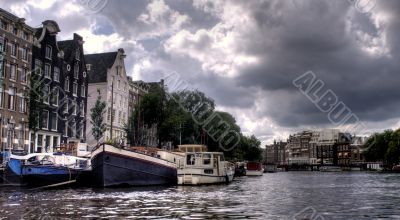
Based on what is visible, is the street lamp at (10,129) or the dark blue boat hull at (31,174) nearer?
the dark blue boat hull at (31,174)

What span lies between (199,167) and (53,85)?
28442 mm

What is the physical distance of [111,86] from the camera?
8281cm

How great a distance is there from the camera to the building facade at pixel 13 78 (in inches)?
2183

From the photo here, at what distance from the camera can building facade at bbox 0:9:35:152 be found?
5544 cm

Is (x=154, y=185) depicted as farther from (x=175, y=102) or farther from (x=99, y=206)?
(x=175, y=102)

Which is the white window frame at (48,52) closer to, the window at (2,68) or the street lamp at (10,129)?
the window at (2,68)

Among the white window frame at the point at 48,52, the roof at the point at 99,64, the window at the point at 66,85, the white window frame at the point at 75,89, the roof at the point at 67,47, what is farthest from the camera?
the roof at the point at 99,64

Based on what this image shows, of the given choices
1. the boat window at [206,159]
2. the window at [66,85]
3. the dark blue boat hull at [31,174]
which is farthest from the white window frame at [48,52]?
the boat window at [206,159]

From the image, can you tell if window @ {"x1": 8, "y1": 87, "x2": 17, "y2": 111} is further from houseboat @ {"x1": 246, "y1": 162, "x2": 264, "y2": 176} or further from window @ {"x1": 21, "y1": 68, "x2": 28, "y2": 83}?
houseboat @ {"x1": 246, "y1": 162, "x2": 264, "y2": 176}

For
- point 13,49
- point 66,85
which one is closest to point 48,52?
point 66,85

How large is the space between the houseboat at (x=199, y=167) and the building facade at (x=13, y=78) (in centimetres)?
1870

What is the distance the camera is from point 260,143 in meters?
150

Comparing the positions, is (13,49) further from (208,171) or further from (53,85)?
(208,171)

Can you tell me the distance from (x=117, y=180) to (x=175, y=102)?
4486 cm
